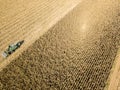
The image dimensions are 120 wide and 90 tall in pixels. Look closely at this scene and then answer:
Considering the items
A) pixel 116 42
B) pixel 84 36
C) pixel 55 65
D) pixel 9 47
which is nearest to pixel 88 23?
pixel 84 36

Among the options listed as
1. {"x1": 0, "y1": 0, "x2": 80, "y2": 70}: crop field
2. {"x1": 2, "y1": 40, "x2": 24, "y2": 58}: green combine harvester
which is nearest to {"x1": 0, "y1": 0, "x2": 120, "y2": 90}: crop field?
{"x1": 0, "y1": 0, "x2": 80, "y2": 70}: crop field

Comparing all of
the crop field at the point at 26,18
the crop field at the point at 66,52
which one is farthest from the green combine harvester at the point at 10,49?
the crop field at the point at 66,52

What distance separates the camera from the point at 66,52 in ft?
40.9

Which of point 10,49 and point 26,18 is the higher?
point 26,18

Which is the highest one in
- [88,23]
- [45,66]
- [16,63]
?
[16,63]

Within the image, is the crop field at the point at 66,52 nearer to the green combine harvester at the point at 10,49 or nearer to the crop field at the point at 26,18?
the crop field at the point at 26,18

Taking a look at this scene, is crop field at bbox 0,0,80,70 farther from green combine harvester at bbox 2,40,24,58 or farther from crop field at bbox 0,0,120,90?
green combine harvester at bbox 2,40,24,58

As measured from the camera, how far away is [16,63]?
38.1ft

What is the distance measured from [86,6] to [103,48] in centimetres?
741

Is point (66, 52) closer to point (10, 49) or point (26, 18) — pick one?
point (10, 49)

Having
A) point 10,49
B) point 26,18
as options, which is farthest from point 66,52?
point 26,18

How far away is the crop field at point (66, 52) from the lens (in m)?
10.4

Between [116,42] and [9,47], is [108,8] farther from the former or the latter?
[9,47]

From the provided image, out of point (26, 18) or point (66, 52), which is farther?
point (26, 18)
